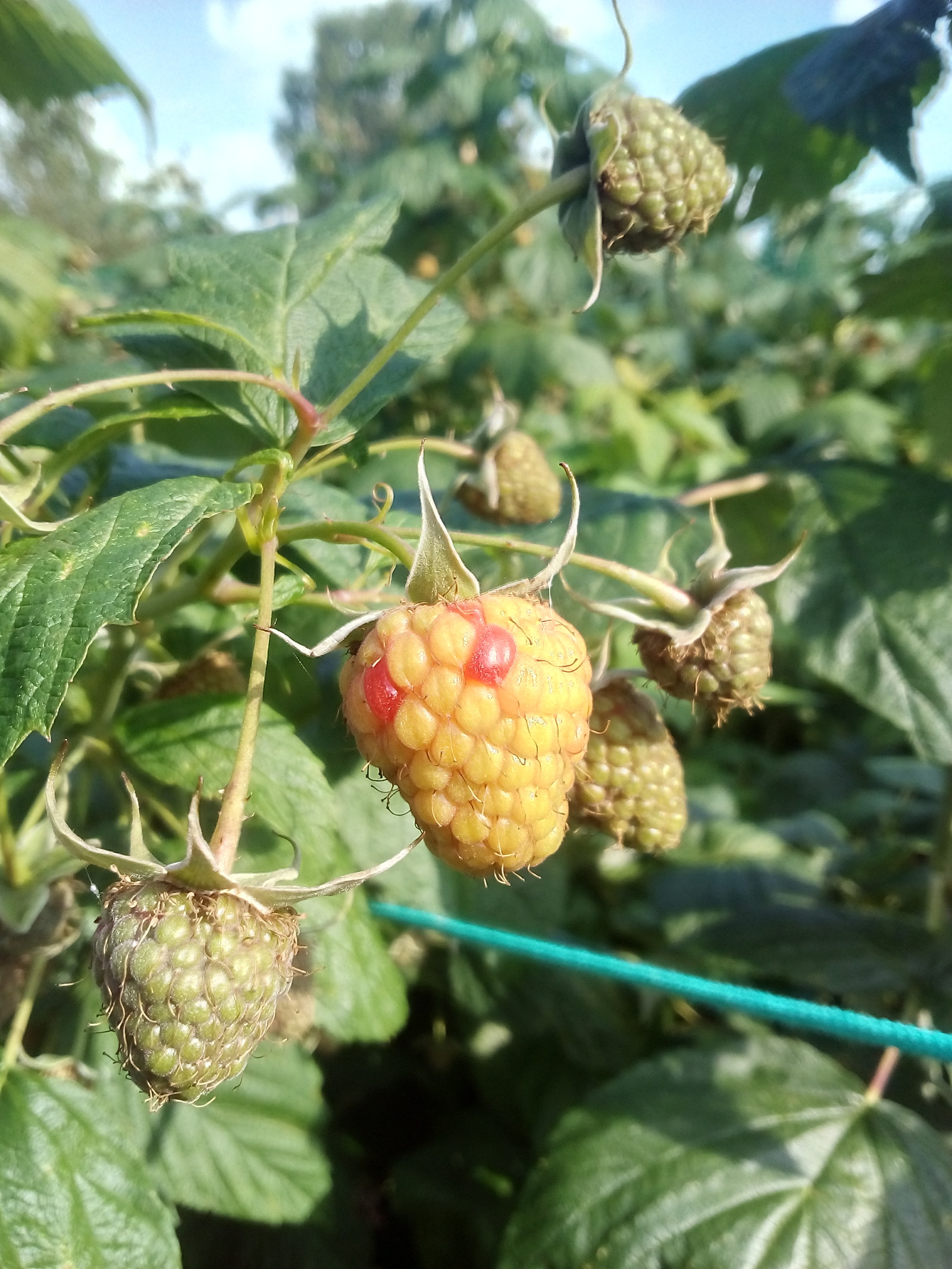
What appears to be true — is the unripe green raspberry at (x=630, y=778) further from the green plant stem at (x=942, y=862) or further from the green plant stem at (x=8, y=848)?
the green plant stem at (x=942, y=862)

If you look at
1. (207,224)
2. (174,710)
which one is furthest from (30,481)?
(207,224)

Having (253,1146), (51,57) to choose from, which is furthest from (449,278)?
(51,57)

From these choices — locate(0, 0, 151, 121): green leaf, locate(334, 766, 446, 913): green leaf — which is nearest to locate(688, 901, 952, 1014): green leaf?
locate(334, 766, 446, 913): green leaf

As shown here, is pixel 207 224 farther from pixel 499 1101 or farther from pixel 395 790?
pixel 395 790

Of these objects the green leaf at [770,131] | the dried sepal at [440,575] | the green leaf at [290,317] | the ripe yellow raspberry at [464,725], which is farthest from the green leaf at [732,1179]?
the green leaf at [770,131]

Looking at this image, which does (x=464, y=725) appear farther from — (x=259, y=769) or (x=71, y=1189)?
(x=71, y=1189)
